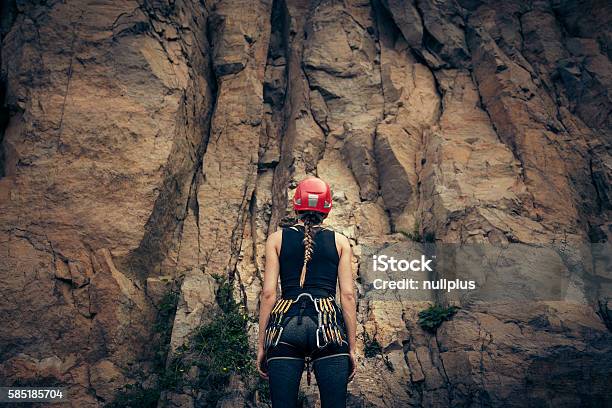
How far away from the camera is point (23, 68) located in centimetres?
895

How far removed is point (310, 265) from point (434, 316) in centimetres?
428

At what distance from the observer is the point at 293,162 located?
956 centimetres

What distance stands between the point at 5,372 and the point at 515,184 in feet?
26.8

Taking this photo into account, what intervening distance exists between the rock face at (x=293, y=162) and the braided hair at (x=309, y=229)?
3.61 meters

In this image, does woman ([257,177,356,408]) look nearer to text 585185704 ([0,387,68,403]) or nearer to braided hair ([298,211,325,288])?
braided hair ([298,211,325,288])

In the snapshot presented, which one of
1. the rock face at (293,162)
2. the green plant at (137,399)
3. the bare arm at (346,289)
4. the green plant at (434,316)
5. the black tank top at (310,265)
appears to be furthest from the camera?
the green plant at (434,316)

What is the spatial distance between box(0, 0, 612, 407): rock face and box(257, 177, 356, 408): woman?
134 inches

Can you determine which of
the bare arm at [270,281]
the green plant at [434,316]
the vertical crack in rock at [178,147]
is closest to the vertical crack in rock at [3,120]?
the vertical crack in rock at [178,147]

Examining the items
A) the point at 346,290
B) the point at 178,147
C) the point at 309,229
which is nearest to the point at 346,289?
the point at 346,290

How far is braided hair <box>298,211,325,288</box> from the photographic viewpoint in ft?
13.5

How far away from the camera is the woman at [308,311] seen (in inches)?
150

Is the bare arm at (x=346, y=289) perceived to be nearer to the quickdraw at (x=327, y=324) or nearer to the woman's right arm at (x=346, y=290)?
the woman's right arm at (x=346, y=290)

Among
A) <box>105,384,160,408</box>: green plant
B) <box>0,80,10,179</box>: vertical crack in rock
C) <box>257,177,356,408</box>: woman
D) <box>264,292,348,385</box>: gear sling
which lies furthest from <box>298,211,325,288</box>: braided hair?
<box>0,80,10,179</box>: vertical crack in rock

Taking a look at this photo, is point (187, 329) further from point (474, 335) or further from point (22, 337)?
point (474, 335)
